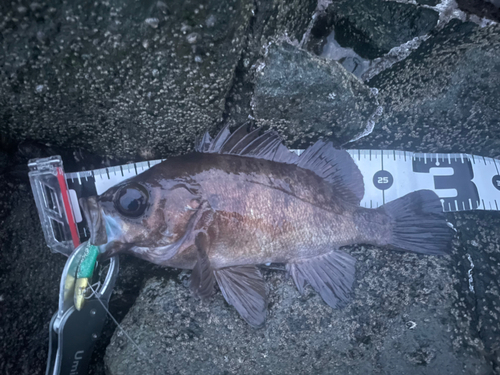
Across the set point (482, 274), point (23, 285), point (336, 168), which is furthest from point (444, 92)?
point (23, 285)

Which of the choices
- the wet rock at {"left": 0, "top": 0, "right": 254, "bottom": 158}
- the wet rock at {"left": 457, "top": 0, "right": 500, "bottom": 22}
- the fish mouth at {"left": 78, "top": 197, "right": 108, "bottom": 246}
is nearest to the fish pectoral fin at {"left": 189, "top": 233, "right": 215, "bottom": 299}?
the fish mouth at {"left": 78, "top": 197, "right": 108, "bottom": 246}

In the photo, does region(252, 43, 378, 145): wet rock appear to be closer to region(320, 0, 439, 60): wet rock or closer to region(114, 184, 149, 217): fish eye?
region(320, 0, 439, 60): wet rock

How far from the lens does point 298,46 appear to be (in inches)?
85.1

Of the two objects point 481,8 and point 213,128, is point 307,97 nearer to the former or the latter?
point 213,128

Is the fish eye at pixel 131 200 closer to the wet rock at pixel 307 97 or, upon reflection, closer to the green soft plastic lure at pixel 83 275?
the green soft plastic lure at pixel 83 275

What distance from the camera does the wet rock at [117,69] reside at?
1.60 meters

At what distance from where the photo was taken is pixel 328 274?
2.22 m

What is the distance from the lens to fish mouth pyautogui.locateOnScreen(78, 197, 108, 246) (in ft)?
6.08

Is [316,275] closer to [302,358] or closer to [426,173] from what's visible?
[302,358]

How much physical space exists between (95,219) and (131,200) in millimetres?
243

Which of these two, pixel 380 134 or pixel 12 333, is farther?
pixel 380 134

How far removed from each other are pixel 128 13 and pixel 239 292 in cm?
175

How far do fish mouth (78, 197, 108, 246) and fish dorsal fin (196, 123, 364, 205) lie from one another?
717 millimetres

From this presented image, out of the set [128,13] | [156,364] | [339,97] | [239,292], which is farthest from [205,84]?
[156,364]
